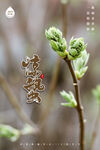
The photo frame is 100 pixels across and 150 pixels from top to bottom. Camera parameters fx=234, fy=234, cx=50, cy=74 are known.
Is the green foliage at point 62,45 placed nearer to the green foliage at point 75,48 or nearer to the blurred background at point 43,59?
the green foliage at point 75,48

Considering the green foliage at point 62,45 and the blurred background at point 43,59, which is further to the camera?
the blurred background at point 43,59

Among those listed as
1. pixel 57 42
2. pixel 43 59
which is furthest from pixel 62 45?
pixel 43 59

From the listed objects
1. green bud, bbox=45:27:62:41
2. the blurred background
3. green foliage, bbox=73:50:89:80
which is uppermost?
green bud, bbox=45:27:62:41

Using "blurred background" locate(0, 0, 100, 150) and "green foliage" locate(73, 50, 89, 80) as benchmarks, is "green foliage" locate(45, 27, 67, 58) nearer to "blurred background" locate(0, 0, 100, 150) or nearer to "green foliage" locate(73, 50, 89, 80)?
"green foliage" locate(73, 50, 89, 80)

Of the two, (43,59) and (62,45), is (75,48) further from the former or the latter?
(43,59)

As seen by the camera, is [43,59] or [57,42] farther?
[43,59]

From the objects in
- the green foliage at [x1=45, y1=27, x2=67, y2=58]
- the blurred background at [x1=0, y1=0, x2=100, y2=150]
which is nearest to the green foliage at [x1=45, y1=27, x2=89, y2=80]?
the green foliage at [x1=45, y1=27, x2=67, y2=58]

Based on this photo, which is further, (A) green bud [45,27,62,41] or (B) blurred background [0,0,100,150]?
(B) blurred background [0,0,100,150]

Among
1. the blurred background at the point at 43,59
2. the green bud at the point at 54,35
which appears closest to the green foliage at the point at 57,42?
the green bud at the point at 54,35
